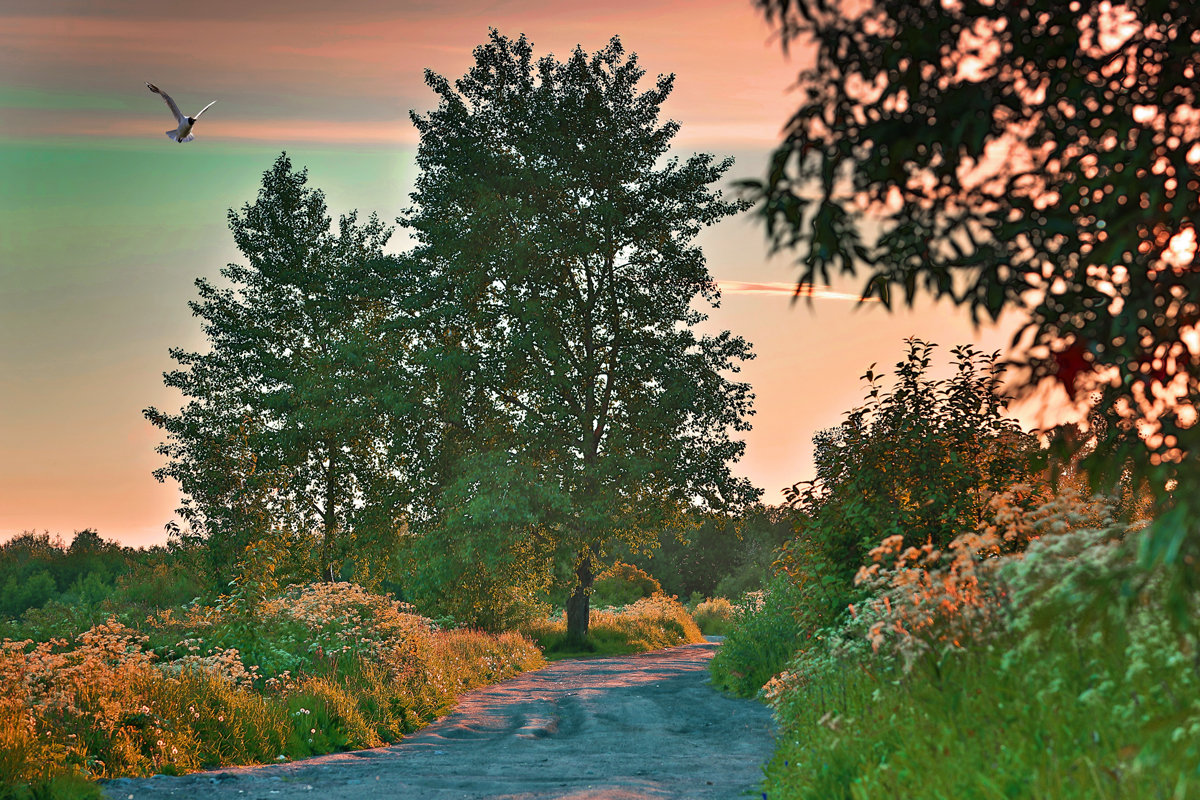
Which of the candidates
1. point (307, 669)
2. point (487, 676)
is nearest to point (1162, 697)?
point (307, 669)

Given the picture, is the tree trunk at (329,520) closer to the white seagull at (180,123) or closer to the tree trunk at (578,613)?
the tree trunk at (578,613)

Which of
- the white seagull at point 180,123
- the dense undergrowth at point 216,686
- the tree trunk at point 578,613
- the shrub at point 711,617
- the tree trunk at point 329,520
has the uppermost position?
the white seagull at point 180,123

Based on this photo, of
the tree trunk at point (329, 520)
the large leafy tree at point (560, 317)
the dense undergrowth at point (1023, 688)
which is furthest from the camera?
the tree trunk at point (329, 520)

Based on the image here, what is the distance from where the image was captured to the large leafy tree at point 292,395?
1158 inches

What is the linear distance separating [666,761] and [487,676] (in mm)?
10254

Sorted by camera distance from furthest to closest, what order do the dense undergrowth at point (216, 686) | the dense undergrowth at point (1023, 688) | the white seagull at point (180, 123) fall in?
the white seagull at point (180, 123) < the dense undergrowth at point (216, 686) < the dense undergrowth at point (1023, 688)

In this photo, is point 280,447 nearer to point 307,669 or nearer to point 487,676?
point 487,676

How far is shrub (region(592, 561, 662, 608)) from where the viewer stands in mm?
49781

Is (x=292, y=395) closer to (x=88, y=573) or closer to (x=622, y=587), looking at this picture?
(x=88, y=573)

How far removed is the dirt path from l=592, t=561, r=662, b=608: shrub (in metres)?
32.0

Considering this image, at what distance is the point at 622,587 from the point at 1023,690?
46.0m

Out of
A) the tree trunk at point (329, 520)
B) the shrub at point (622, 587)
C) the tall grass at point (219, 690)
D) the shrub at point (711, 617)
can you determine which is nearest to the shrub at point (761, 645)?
the tall grass at point (219, 690)

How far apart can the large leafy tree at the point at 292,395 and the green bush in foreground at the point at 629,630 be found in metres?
6.63

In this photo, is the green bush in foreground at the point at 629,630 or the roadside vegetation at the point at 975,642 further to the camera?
the green bush in foreground at the point at 629,630
